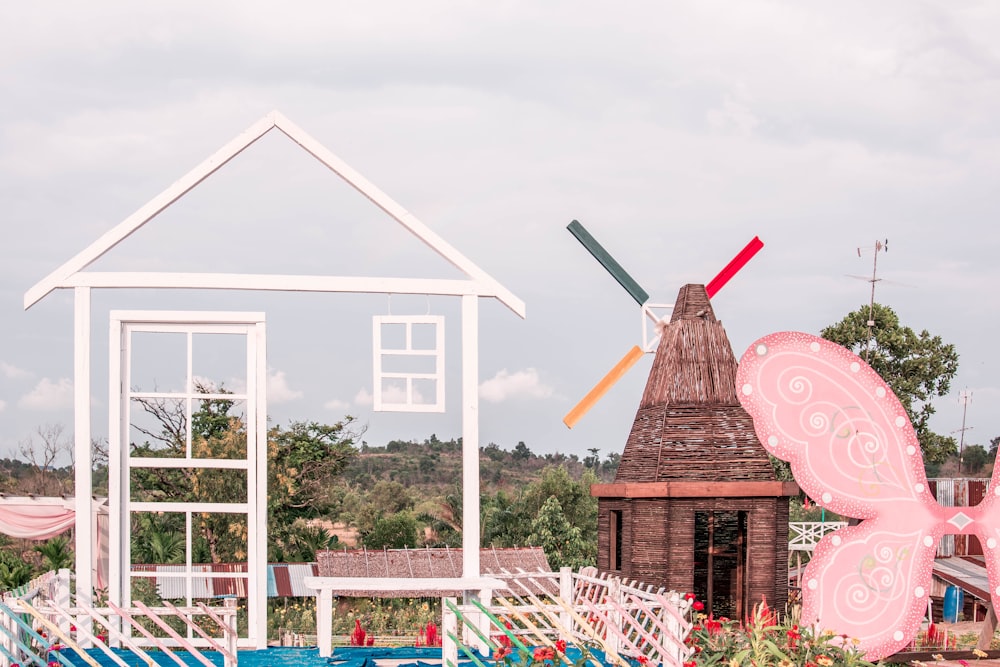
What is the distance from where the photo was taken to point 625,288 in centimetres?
1736

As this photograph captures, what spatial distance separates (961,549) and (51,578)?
24.7 m

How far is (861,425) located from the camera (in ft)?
34.9

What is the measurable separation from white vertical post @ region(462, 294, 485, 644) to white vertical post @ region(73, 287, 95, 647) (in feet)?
10.4

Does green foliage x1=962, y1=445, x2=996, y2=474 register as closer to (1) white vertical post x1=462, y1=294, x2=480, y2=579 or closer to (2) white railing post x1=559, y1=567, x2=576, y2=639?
(2) white railing post x1=559, y1=567, x2=576, y2=639

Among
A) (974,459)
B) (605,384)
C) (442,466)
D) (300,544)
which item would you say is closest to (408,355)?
(605,384)

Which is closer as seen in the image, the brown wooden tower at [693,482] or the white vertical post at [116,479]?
the white vertical post at [116,479]

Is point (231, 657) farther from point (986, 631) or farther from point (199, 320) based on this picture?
point (986, 631)

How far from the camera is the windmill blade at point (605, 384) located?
16.4 metres

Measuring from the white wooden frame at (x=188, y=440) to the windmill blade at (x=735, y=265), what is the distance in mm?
8399

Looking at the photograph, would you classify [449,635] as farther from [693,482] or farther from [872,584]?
[693,482]

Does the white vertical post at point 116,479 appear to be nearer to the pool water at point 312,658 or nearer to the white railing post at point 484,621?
the pool water at point 312,658

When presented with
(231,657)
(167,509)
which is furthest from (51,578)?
(231,657)

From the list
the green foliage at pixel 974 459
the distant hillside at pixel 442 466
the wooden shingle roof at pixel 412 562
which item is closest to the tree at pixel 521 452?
the distant hillside at pixel 442 466

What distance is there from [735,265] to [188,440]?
9.23 m
